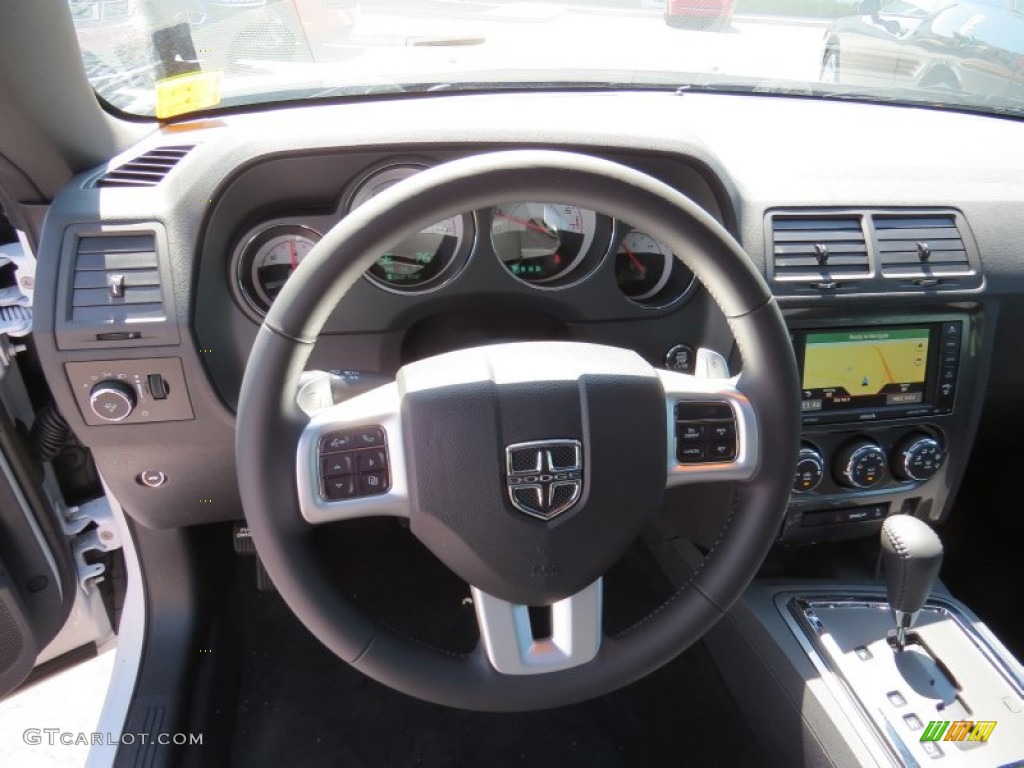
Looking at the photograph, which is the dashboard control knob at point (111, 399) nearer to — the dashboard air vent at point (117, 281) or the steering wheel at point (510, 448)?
the dashboard air vent at point (117, 281)

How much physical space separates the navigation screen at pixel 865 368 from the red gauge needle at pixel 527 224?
574 millimetres

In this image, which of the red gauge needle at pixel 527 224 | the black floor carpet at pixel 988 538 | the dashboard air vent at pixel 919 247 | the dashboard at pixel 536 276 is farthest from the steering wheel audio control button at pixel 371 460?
the black floor carpet at pixel 988 538

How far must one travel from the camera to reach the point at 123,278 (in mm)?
1401

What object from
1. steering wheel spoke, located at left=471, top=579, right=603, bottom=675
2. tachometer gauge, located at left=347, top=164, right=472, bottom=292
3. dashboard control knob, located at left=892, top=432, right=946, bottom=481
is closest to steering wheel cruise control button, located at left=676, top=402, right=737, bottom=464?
steering wheel spoke, located at left=471, top=579, right=603, bottom=675

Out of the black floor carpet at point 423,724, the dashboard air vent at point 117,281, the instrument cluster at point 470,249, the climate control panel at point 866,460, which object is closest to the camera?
the dashboard air vent at point 117,281

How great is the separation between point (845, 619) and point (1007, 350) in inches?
28.7

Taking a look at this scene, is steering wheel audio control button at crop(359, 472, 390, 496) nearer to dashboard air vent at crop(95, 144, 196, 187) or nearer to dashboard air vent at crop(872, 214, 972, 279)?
dashboard air vent at crop(95, 144, 196, 187)

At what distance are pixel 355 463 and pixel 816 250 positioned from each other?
3.53 ft

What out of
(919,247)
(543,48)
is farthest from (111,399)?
(919,247)

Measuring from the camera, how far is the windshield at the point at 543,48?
1.64 metres

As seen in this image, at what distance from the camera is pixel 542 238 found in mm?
1646

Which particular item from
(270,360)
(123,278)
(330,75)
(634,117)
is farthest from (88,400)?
(634,117)

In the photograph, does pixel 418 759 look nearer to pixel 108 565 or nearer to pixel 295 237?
pixel 108 565

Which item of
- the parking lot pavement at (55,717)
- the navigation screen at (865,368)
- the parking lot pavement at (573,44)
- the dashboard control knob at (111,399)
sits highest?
the parking lot pavement at (573,44)
